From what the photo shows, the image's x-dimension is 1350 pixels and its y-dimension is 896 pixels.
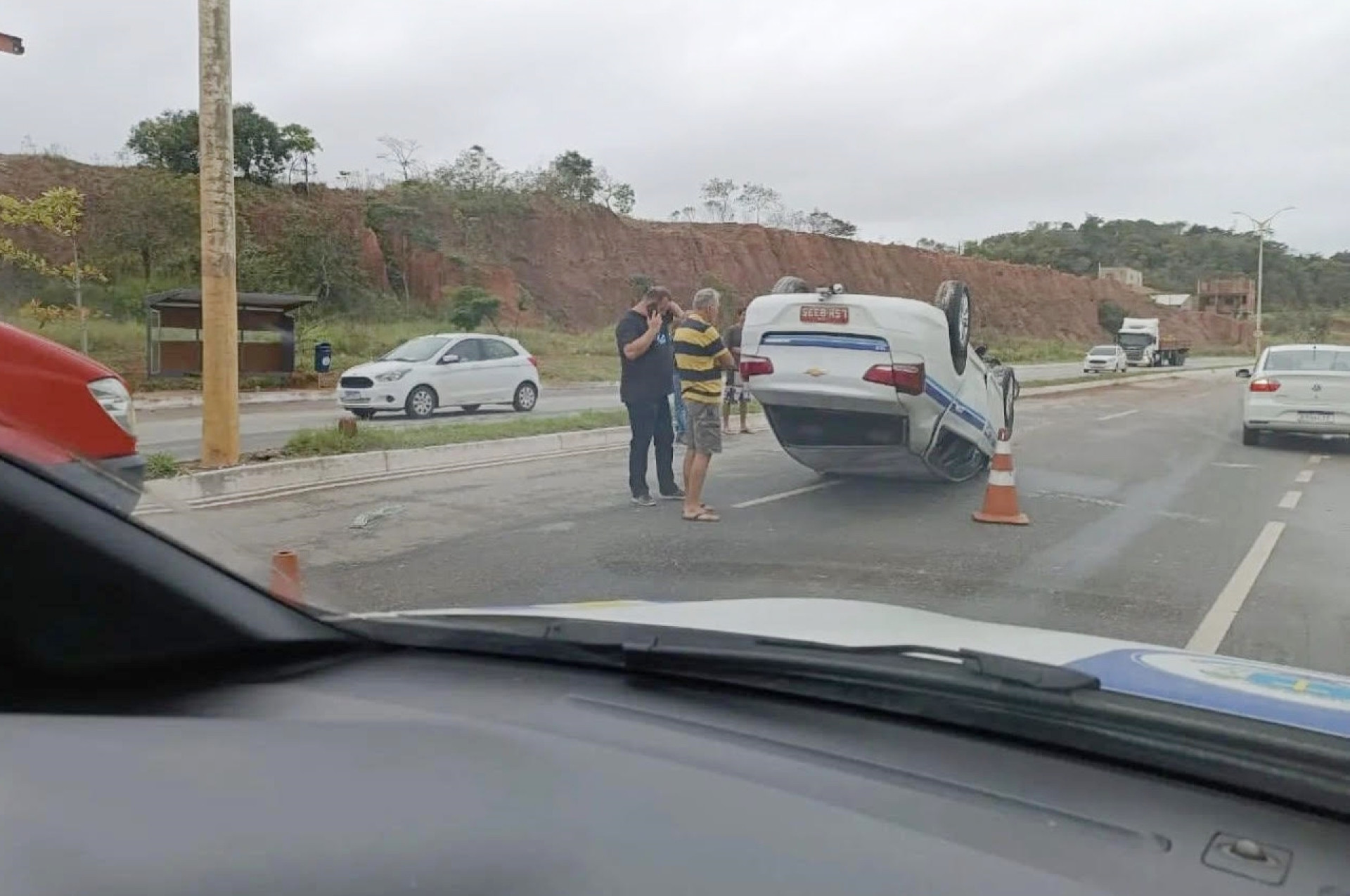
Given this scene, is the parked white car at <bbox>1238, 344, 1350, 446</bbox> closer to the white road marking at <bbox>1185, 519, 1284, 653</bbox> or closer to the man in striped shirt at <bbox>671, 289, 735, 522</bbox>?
the white road marking at <bbox>1185, 519, 1284, 653</bbox>

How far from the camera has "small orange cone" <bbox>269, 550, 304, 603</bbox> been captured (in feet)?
7.93

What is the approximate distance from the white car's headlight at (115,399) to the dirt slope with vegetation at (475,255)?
18.2 metres

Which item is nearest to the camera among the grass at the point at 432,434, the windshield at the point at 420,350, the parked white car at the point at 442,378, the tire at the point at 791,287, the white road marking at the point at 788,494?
the white road marking at the point at 788,494

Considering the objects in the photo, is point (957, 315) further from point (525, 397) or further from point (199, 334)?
point (199, 334)

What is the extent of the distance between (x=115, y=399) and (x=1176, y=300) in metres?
78.0

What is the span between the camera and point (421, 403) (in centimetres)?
1919

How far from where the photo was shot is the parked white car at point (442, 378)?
1881cm

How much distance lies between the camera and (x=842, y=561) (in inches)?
291

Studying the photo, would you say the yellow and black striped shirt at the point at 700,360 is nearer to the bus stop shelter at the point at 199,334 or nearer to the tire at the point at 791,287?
the tire at the point at 791,287

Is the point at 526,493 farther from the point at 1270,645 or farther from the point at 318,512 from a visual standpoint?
the point at 1270,645

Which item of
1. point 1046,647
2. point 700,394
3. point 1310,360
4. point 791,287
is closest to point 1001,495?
point 700,394

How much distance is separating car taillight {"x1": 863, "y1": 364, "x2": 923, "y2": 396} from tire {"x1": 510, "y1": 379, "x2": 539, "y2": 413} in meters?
12.6

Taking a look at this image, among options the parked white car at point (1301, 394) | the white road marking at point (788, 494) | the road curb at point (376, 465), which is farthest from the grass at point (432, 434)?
the parked white car at point (1301, 394)

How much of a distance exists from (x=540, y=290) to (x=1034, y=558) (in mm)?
43276
